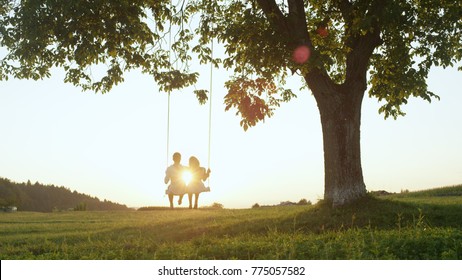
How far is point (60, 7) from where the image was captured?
1648cm

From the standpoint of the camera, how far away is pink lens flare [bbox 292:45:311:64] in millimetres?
16655

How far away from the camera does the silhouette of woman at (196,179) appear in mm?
25047

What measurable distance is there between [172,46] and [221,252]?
13.0 metres

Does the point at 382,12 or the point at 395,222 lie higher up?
the point at 382,12

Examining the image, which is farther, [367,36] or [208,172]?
[208,172]

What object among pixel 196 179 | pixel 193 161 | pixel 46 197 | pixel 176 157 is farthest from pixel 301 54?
pixel 46 197

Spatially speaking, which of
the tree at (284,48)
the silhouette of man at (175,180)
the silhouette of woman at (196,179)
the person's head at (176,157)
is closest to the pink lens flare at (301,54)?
the tree at (284,48)

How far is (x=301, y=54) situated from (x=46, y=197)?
2869cm

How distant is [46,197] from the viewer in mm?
40125

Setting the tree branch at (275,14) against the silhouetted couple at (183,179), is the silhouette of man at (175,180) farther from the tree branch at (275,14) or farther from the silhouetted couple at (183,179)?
the tree branch at (275,14)

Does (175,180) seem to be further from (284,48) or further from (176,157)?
(284,48)

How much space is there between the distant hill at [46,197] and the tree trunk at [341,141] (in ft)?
74.0
